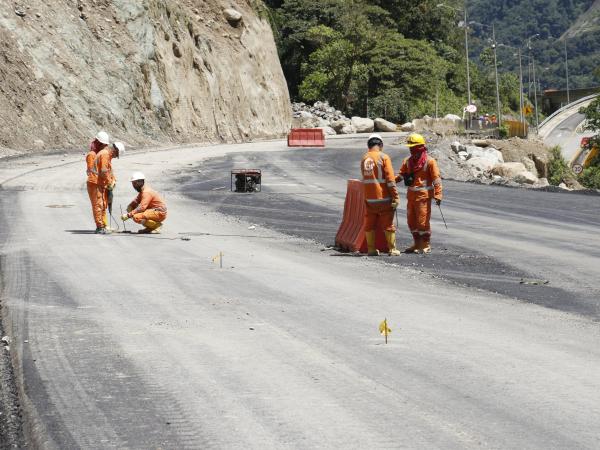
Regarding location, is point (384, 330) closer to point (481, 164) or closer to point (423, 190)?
point (423, 190)

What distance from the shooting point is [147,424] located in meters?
6.25

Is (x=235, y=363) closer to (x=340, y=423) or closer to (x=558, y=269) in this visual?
(x=340, y=423)

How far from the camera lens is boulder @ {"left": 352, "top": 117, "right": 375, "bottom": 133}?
3396 inches

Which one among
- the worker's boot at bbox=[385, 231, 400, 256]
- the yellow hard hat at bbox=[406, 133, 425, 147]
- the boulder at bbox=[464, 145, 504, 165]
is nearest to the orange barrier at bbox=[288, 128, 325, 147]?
the boulder at bbox=[464, 145, 504, 165]

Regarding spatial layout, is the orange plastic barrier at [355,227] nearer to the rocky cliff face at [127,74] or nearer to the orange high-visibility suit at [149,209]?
the orange high-visibility suit at [149,209]

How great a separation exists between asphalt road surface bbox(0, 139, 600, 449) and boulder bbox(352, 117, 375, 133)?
67.0 meters

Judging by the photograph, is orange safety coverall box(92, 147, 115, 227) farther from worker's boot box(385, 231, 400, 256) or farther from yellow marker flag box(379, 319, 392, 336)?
yellow marker flag box(379, 319, 392, 336)

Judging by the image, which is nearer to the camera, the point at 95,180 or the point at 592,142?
the point at 95,180

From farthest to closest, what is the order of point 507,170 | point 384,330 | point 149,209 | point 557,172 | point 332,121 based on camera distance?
1. point 332,121
2. point 557,172
3. point 507,170
4. point 149,209
5. point 384,330

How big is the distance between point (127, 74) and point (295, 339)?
4507cm

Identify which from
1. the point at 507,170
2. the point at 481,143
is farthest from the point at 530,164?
the point at 507,170

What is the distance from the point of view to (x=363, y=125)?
87000 millimetres

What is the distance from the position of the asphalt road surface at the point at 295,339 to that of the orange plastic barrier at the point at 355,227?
0.30 metres

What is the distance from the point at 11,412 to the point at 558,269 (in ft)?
32.2
